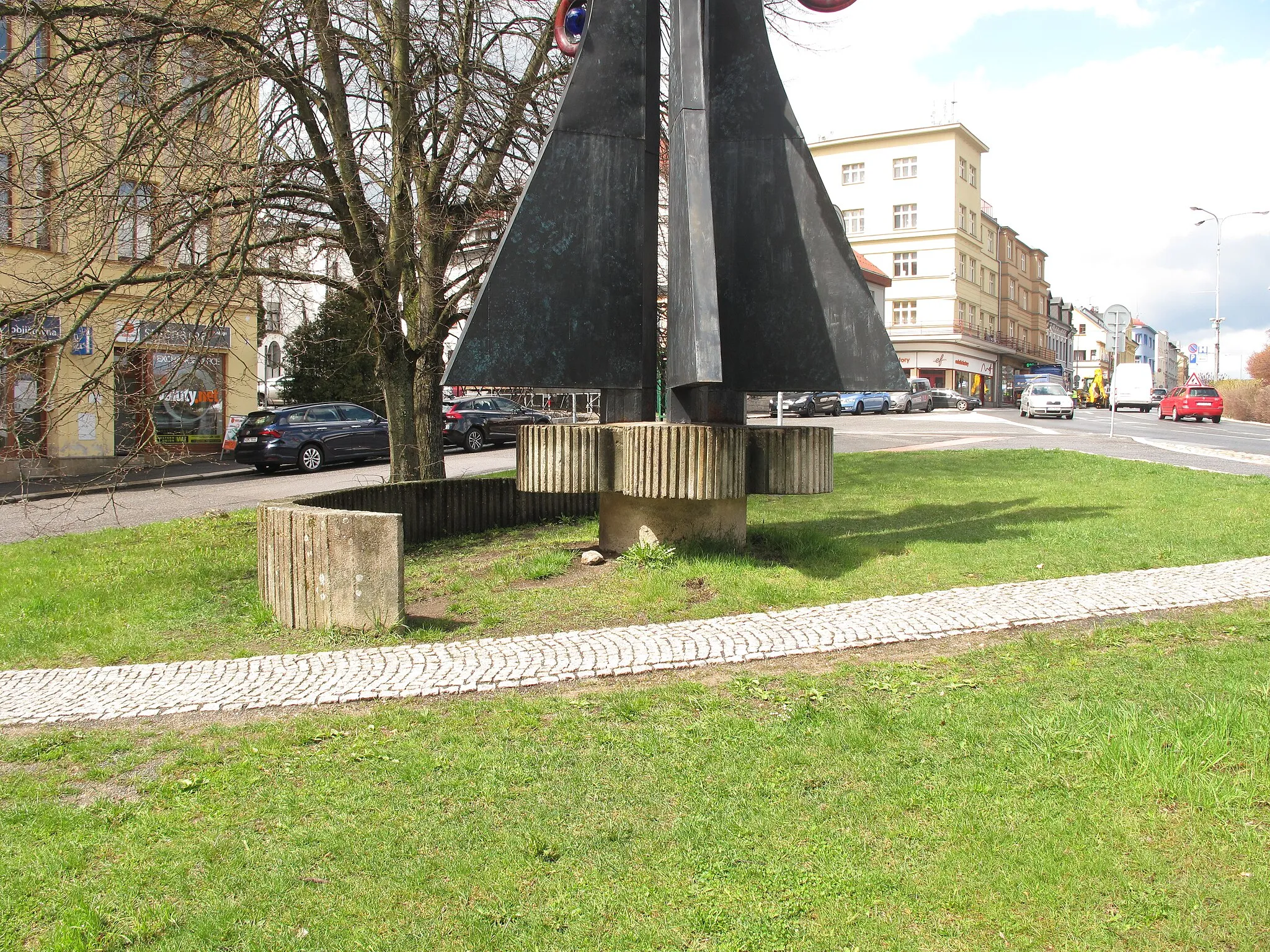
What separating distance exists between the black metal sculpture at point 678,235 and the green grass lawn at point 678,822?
397cm

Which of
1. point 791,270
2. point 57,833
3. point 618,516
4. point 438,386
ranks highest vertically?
point 791,270

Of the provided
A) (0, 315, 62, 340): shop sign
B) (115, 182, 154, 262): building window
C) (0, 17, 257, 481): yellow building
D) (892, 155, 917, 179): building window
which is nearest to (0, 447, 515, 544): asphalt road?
(0, 17, 257, 481): yellow building

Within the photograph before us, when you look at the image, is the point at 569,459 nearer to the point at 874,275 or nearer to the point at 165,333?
the point at 165,333

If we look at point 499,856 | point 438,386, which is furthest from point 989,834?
point 438,386

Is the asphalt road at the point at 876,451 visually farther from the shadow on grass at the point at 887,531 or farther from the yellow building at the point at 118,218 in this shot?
the shadow on grass at the point at 887,531

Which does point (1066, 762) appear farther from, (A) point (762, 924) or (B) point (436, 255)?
(B) point (436, 255)

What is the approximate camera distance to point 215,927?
2.99m

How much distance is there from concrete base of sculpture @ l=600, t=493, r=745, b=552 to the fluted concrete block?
44 cm

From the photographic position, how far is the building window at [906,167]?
68.8 metres

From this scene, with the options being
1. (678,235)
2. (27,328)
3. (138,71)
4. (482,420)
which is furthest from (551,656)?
(482,420)

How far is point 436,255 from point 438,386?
1653mm

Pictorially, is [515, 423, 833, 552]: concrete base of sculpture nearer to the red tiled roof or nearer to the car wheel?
the car wheel

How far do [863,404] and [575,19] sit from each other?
3894cm

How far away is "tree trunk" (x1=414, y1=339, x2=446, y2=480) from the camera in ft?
41.1
